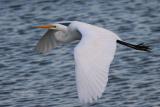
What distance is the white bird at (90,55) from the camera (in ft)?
21.8

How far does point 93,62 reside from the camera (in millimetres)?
7152

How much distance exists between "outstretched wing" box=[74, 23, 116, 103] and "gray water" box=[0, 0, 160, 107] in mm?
1767

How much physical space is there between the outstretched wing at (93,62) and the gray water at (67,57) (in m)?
1.77

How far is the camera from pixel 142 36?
12430 millimetres

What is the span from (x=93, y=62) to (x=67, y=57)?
4500mm

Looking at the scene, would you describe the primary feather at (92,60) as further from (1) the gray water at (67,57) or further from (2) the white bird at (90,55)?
(1) the gray water at (67,57)

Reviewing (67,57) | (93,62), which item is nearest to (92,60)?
(93,62)

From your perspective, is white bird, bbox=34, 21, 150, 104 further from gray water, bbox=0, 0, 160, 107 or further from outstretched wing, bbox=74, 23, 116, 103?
gray water, bbox=0, 0, 160, 107

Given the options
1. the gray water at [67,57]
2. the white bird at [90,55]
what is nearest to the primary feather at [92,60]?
the white bird at [90,55]

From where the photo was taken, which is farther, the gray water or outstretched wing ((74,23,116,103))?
the gray water

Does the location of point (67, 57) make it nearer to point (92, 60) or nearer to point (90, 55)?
point (90, 55)

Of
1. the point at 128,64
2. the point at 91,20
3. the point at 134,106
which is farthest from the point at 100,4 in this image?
the point at 134,106

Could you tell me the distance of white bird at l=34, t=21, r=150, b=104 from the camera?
6.65 metres

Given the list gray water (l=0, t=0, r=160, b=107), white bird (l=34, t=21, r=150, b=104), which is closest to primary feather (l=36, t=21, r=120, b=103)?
white bird (l=34, t=21, r=150, b=104)
